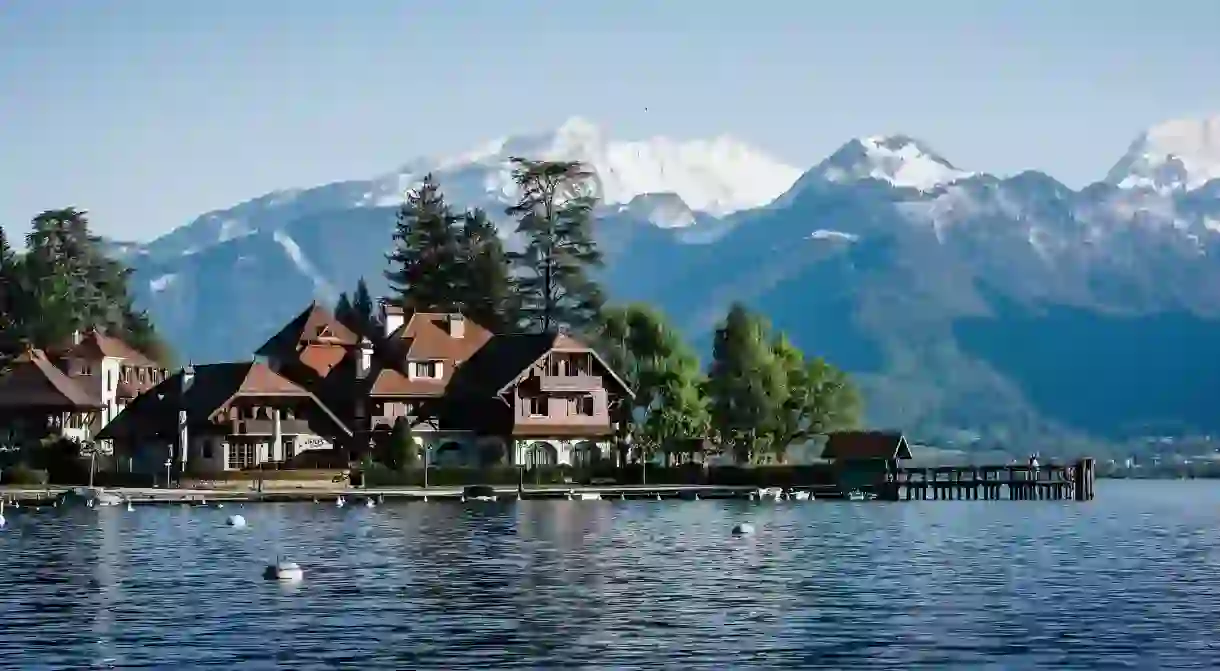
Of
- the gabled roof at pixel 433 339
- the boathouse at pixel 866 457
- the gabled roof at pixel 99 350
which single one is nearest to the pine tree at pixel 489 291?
the gabled roof at pixel 433 339

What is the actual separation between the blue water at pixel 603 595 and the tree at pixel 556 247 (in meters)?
62.3

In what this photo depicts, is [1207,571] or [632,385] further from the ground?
[632,385]

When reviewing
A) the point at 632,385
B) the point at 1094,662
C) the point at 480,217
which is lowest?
the point at 1094,662

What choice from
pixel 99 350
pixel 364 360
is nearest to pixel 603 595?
pixel 364 360

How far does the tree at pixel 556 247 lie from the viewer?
549 ft

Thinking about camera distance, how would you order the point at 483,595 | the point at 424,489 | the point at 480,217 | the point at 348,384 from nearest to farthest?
the point at 483,595, the point at 424,489, the point at 348,384, the point at 480,217

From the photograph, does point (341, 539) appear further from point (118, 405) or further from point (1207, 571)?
point (118, 405)

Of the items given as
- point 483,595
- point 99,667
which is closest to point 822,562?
point 483,595

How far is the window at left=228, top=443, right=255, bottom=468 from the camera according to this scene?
14088 centimetres

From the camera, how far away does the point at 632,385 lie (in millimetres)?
153500

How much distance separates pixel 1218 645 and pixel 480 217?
144 meters

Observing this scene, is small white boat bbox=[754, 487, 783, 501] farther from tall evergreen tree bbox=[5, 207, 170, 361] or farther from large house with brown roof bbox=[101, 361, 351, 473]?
tall evergreen tree bbox=[5, 207, 170, 361]

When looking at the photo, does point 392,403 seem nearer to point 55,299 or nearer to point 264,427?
point 264,427

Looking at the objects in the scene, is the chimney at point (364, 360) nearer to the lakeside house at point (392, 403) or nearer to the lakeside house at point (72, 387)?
the lakeside house at point (392, 403)
